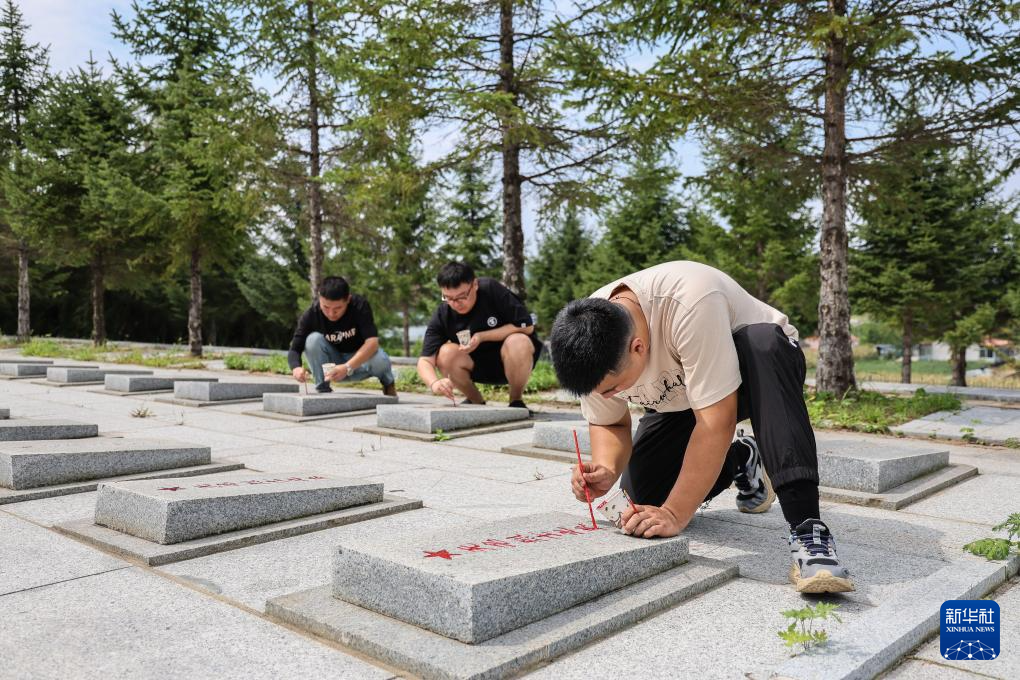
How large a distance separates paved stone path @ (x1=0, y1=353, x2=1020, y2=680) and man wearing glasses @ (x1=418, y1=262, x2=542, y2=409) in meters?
2.06

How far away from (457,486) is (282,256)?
34.0m

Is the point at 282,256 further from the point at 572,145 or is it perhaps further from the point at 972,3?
the point at 972,3

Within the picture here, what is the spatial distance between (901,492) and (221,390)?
24.5 ft

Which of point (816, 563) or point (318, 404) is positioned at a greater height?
point (318, 404)

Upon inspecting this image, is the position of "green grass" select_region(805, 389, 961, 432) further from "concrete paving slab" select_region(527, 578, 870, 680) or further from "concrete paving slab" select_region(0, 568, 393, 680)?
"concrete paving slab" select_region(0, 568, 393, 680)

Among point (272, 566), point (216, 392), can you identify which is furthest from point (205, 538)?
point (216, 392)

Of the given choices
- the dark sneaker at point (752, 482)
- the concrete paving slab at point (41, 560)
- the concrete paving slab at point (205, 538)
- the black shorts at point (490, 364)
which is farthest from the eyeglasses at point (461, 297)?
the concrete paving slab at point (41, 560)

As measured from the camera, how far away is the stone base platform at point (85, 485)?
13.0 ft

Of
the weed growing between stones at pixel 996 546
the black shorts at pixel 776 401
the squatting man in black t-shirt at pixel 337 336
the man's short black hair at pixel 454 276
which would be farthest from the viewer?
the squatting man in black t-shirt at pixel 337 336

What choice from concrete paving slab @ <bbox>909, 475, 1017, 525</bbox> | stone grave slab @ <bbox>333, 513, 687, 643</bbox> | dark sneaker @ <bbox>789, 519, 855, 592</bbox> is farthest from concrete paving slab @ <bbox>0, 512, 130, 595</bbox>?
concrete paving slab @ <bbox>909, 475, 1017, 525</bbox>

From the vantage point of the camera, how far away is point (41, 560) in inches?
117

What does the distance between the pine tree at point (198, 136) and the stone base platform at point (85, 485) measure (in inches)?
482

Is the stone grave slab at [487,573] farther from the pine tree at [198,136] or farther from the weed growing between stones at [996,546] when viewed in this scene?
the pine tree at [198,136]

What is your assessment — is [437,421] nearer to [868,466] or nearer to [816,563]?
[868,466]
